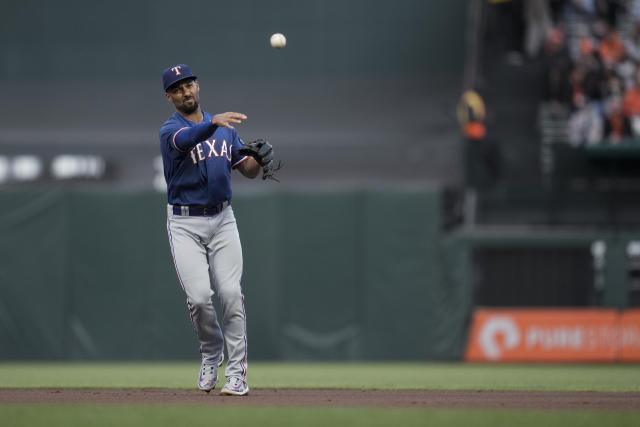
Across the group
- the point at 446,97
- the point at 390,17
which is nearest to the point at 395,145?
the point at 446,97

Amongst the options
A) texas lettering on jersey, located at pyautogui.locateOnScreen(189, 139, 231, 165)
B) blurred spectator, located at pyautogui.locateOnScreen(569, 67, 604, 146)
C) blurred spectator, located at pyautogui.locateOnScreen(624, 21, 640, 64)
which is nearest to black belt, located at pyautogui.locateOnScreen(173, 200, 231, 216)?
texas lettering on jersey, located at pyautogui.locateOnScreen(189, 139, 231, 165)

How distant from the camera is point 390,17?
66.3 feet

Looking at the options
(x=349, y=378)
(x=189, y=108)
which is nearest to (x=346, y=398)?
(x=189, y=108)

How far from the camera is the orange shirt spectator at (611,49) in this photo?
18.2m

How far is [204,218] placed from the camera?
6.83 metres

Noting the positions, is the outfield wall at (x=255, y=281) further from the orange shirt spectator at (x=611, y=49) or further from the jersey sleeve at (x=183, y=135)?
the jersey sleeve at (x=183, y=135)

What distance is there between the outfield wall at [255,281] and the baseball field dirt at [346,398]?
6132 millimetres

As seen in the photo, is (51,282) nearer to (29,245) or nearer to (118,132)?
(29,245)

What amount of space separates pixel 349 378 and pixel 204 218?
330 centimetres

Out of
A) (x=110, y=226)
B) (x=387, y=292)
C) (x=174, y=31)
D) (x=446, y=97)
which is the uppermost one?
(x=174, y=31)

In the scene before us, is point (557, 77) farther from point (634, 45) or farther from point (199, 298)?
point (199, 298)

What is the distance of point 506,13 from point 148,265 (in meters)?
9.19

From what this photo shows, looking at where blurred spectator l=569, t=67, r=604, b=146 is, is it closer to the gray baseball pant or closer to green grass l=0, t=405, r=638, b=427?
the gray baseball pant

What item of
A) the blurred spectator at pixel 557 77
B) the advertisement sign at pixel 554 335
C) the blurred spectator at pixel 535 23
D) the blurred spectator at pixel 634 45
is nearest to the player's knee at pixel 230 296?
the advertisement sign at pixel 554 335
